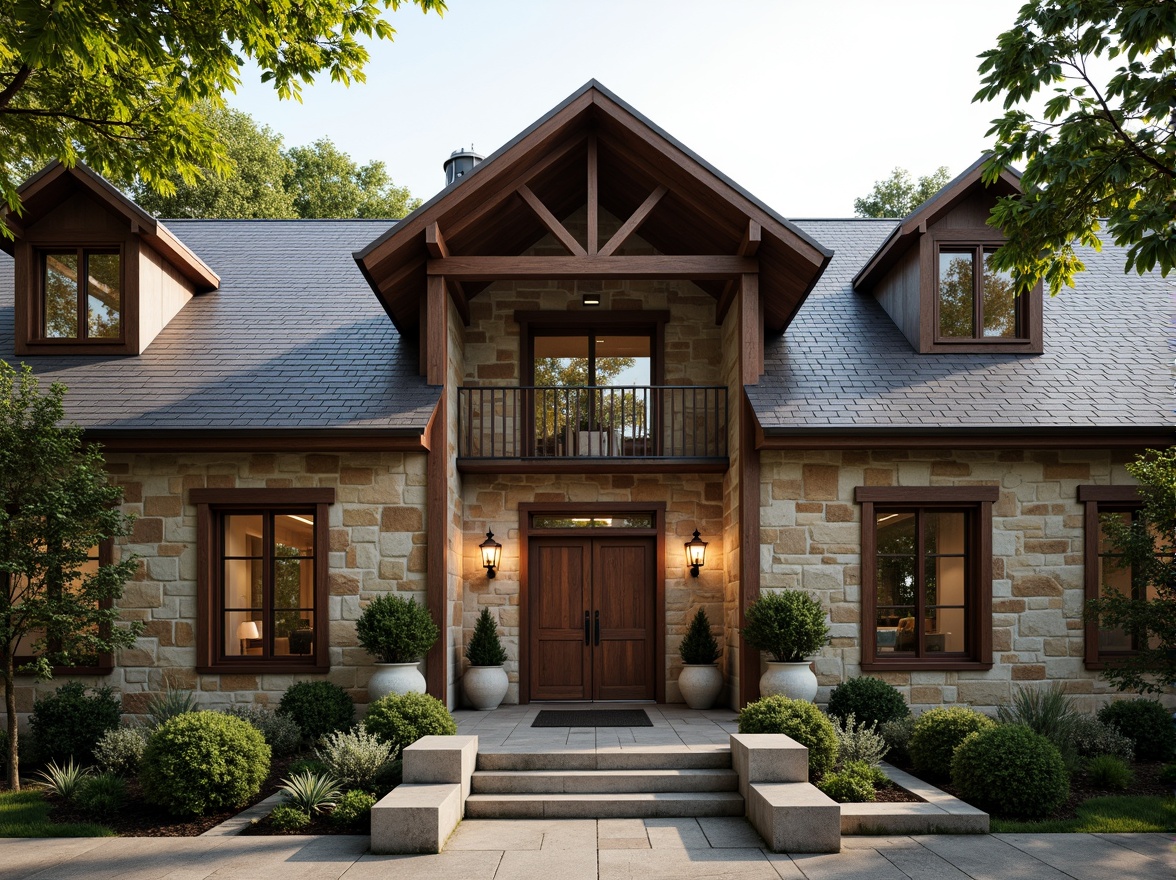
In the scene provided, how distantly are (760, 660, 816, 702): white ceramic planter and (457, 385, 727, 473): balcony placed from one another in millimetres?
2674

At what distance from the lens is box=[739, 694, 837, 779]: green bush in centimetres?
768

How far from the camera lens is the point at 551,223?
10.2 meters

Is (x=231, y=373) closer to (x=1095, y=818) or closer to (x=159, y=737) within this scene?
(x=159, y=737)

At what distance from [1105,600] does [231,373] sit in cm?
940

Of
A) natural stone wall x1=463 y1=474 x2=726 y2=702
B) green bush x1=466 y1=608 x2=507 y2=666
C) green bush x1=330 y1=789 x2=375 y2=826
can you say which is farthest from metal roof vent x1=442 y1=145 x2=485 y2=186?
green bush x1=330 y1=789 x2=375 y2=826

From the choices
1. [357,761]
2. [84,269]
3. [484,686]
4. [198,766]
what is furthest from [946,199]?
[84,269]

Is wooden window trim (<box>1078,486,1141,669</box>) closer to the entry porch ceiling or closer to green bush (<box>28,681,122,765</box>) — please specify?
the entry porch ceiling

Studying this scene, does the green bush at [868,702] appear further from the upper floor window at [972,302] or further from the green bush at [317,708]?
the green bush at [317,708]

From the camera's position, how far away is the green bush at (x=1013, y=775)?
23.3ft

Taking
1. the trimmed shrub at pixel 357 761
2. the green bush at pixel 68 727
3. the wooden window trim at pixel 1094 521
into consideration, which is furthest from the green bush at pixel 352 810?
the wooden window trim at pixel 1094 521

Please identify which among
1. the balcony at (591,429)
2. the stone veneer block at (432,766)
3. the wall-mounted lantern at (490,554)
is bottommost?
the stone veneer block at (432,766)

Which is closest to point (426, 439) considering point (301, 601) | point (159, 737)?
point (301, 601)

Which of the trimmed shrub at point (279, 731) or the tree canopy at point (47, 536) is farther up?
the tree canopy at point (47, 536)

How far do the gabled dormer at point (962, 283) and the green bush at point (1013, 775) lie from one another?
5385 mm
